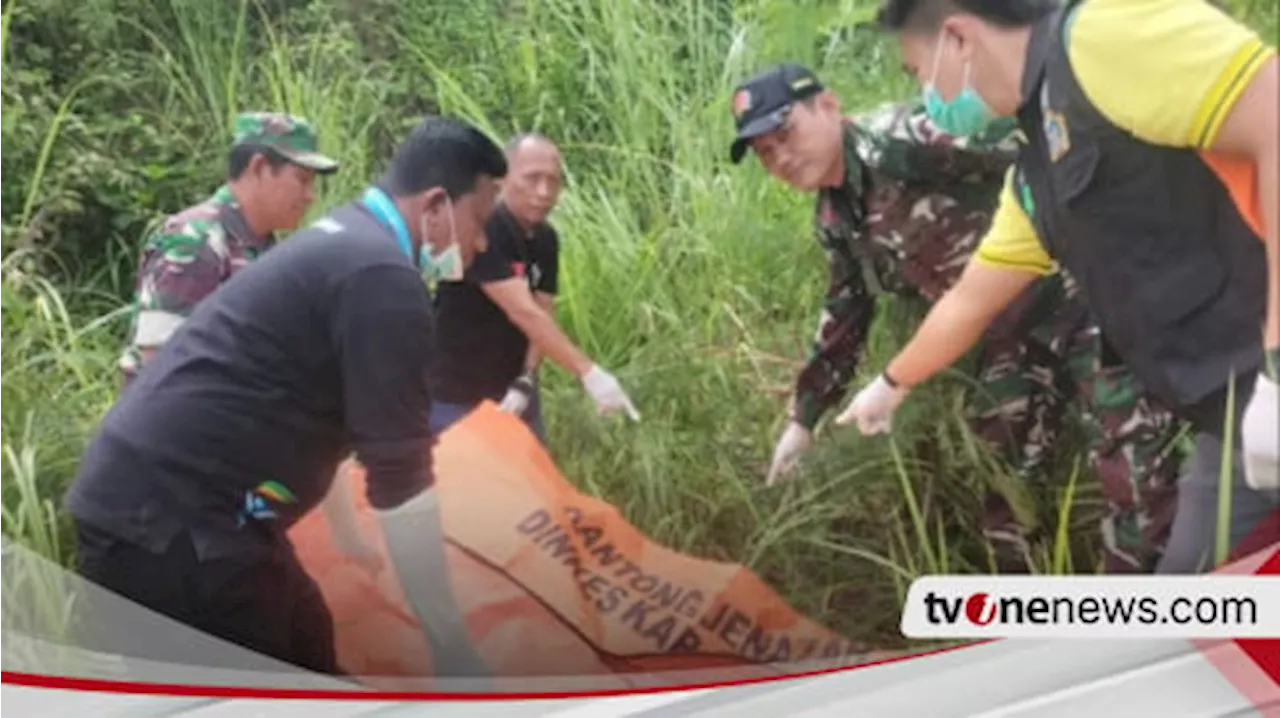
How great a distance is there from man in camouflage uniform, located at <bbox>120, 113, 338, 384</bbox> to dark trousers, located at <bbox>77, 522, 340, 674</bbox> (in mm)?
147

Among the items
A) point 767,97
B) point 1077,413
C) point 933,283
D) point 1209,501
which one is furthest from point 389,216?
point 1209,501

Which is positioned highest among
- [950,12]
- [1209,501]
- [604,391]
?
[950,12]

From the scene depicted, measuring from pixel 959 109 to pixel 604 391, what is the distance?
0.33 m

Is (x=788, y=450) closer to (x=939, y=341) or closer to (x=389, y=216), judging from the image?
(x=939, y=341)

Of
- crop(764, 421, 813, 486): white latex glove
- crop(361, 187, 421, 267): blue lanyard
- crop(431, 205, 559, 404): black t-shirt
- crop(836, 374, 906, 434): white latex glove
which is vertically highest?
crop(361, 187, 421, 267): blue lanyard

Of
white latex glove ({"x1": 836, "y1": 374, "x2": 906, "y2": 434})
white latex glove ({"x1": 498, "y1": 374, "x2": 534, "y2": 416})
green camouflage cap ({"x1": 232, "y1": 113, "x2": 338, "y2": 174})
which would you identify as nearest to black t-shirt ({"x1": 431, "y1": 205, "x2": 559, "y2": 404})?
white latex glove ({"x1": 498, "y1": 374, "x2": 534, "y2": 416})

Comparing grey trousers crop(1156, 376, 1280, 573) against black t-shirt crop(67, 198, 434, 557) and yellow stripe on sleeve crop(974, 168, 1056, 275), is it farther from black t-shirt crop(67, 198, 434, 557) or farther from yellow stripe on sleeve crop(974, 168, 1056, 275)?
black t-shirt crop(67, 198, 434, 557)

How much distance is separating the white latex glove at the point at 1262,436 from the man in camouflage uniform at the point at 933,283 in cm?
5

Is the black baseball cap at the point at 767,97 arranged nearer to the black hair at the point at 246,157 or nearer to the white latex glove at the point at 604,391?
the white latex glove at the point at 604,391

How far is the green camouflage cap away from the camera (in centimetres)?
122

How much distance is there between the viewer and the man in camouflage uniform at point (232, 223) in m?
1.22

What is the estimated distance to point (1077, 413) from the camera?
49.1 inches

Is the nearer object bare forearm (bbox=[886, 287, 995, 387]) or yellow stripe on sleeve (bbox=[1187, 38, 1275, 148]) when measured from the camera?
yellow stripe on sleeve (bbox=[1187, 38, 1275, 148])

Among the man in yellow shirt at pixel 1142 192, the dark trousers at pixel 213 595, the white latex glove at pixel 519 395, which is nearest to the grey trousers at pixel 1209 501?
the man in yellow shirt at pixel 1142 192
